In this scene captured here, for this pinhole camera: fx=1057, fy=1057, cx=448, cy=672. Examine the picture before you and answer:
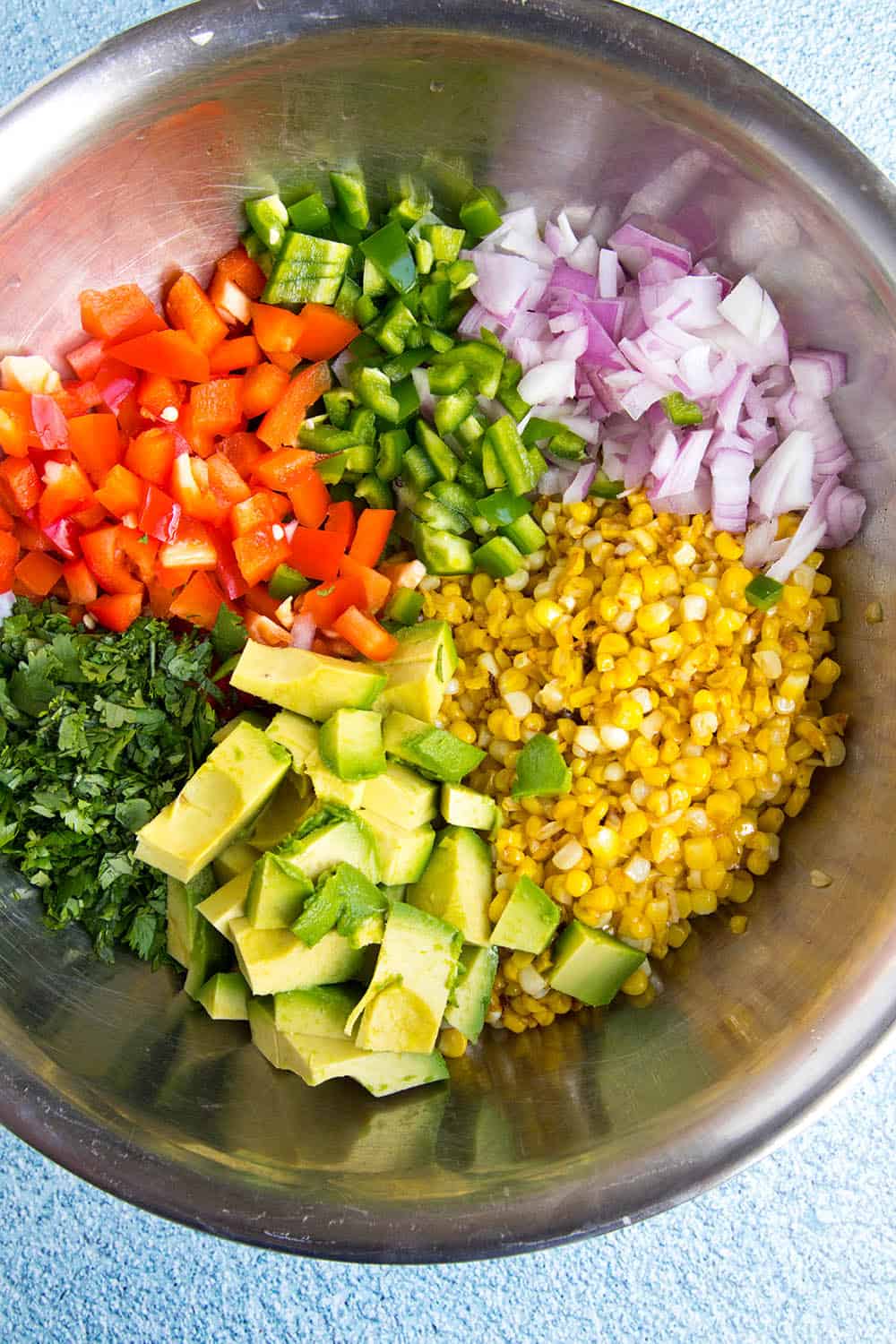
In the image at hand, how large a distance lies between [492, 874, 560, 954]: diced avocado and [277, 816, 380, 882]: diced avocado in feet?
0.75

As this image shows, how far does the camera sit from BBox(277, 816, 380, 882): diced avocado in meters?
1.67

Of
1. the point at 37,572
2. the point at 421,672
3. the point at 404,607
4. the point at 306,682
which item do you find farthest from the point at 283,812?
the point at 37,572

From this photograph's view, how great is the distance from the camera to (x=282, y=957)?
5.54 ft

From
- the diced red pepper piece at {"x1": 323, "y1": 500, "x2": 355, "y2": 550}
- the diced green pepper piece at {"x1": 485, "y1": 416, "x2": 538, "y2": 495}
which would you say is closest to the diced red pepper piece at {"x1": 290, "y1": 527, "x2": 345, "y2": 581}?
the diced red pepper piece at {"x1": 323, "y1": 500, "x2": 355, "y2": 550}

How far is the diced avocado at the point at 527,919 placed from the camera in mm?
1761

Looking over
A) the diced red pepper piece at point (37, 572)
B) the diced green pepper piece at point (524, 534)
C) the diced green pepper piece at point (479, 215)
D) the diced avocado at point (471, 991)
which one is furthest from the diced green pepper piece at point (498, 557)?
the diced red pepper piece at point (37, 572)

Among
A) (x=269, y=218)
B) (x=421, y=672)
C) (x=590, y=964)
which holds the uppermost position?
(x=269, y=218)

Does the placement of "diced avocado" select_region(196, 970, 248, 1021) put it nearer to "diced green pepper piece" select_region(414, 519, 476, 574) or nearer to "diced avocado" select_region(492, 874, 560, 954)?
"diced avocado" select_region(492, 874, 560, 954)

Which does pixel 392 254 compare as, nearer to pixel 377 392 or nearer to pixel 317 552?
pixel 377 392

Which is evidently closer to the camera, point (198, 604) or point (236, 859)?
point (236, 859)

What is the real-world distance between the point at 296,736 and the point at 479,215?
1.01 m

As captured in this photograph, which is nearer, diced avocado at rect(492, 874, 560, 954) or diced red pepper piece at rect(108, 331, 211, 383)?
diced avocado at rect(492, 874, 560, 954)

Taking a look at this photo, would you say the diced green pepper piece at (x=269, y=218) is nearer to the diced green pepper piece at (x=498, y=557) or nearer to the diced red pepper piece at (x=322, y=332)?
the diced red pepper piece at (x=322, y=332)

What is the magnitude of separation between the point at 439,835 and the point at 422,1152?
52cm
